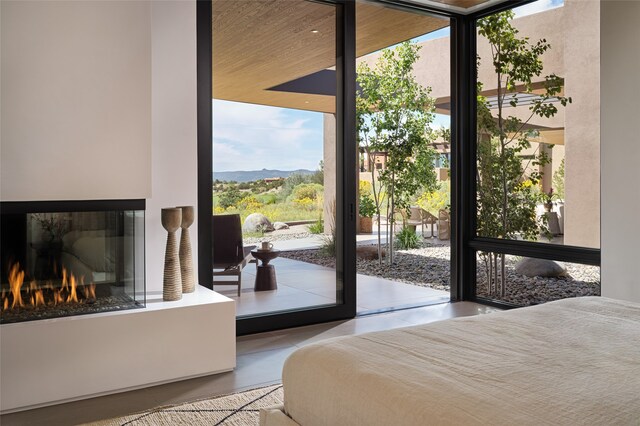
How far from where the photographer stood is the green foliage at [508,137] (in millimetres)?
5012

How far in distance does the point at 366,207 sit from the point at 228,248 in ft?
4.44

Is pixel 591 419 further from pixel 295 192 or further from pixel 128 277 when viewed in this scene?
pixel 295 192

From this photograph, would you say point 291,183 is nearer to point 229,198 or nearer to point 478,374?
point 229,198

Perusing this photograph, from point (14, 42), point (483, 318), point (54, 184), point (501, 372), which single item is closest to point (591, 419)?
point (501, 372)

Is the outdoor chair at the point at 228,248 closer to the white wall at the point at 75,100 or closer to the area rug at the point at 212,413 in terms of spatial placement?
the white wall at the point at 75,100

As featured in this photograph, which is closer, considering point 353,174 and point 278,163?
point 278,163

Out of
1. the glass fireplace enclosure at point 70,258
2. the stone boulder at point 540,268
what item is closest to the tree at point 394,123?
the stone boulder at point 540,268

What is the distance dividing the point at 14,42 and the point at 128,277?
1388mm

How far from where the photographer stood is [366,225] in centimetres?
513

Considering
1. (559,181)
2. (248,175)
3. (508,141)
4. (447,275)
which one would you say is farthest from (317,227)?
(559,181)

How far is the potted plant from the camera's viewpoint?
5.10 m

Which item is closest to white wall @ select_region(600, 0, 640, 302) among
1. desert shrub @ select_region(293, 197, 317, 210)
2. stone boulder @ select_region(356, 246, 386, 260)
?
stone boulder @ select_region(356, 246, 386, 260)

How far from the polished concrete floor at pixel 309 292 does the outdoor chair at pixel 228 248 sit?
0.22 ft

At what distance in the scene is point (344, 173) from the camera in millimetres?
4910
